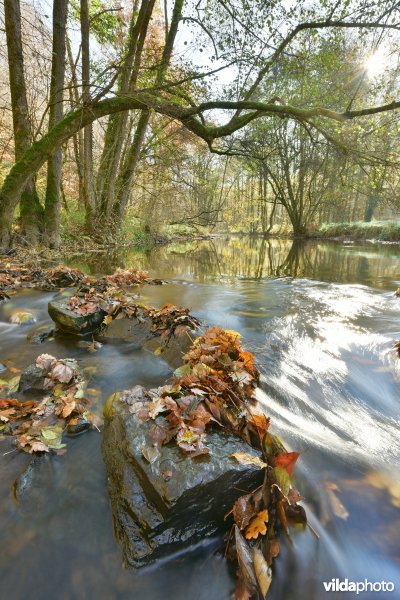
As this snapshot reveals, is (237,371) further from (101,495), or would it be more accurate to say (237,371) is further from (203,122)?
(203,122)

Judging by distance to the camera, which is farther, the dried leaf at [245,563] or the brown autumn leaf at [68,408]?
the brown autumn leaf at [68,408]

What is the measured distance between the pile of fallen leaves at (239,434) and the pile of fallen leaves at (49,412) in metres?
0.47

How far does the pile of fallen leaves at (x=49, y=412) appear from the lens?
199 cm

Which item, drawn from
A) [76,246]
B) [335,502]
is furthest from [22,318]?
[76,246]

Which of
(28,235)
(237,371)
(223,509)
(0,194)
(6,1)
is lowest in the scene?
(223,509)

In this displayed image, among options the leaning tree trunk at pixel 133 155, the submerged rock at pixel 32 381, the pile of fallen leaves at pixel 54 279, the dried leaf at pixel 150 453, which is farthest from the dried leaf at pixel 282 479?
the leaning tree trunk at pixel 133 155

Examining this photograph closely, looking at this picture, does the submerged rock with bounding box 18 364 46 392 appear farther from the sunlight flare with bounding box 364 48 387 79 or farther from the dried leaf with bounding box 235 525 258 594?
the sunlight flare with bounding box 364 48 387 79

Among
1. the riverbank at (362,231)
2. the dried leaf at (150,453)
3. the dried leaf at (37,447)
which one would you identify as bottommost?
the dried leaf at (37,447)

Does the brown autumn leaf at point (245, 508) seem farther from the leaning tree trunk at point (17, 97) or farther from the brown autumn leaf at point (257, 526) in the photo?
the leaning tree trunk at point (17, 97)

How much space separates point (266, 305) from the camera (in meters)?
5.43

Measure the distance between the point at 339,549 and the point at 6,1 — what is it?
10.8 meters

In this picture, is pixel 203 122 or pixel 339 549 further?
pixel 203 122

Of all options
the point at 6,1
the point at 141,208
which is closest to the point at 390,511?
the point at 6,1

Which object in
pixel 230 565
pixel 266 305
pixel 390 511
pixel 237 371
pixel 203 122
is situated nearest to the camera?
pixel 230 565
